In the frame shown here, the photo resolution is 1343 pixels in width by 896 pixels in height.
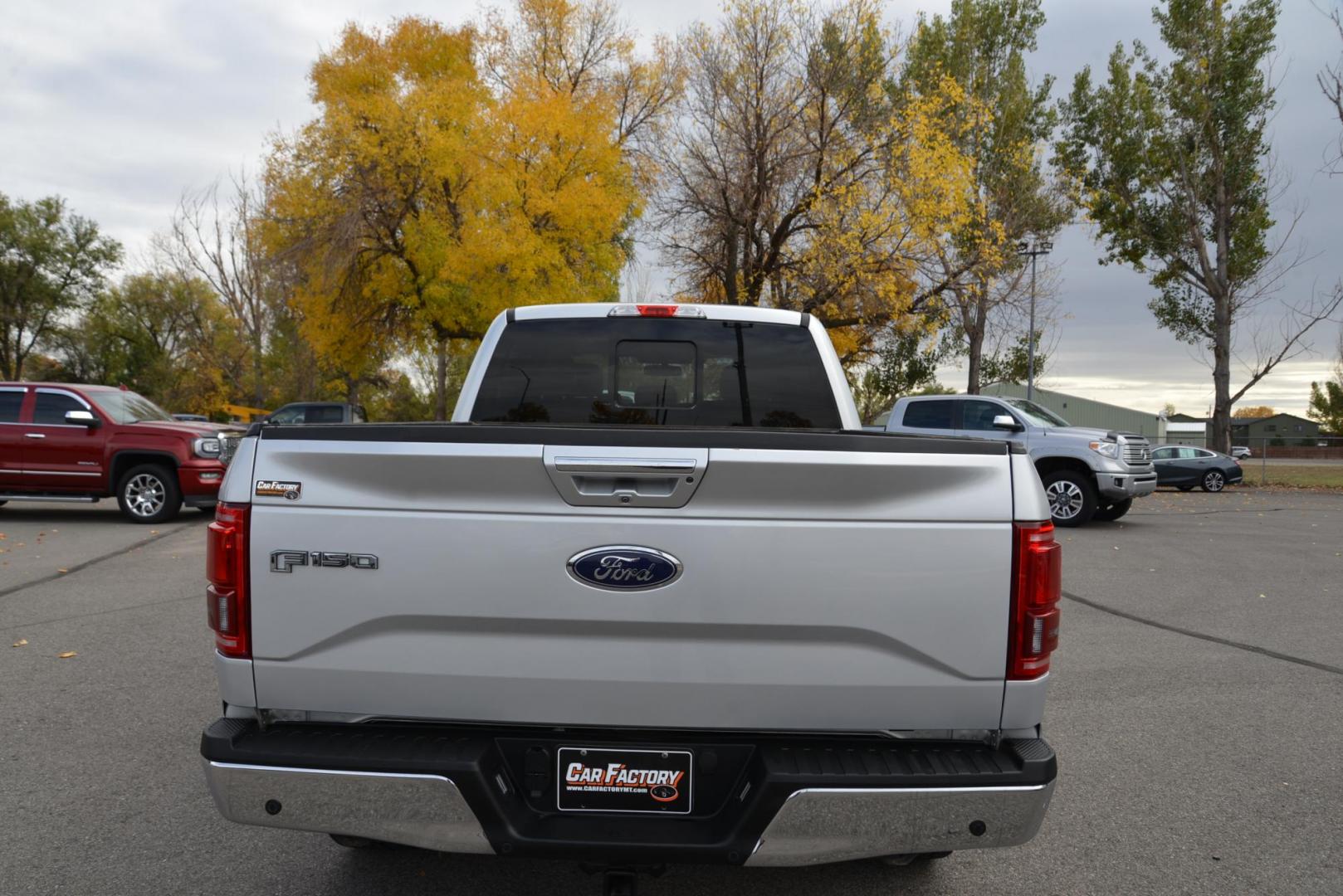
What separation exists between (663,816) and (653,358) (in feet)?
8.05

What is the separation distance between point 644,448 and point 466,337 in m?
28.6

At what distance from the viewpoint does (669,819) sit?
231 centimetres

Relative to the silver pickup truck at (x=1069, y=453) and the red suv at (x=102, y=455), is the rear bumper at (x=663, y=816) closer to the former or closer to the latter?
the silver pickup truck at (x=1069, y=453)

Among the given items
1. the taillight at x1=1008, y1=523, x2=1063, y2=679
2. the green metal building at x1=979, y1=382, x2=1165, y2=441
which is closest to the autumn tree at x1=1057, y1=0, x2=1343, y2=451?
the taillight at x1=1008, y1=523, x2=1063, y2=679

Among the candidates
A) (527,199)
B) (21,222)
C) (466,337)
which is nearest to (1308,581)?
(527,199)

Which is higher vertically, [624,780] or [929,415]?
[929,415]

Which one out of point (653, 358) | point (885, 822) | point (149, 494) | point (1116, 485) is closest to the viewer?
point (885, 822)

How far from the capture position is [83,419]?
42.5 ft

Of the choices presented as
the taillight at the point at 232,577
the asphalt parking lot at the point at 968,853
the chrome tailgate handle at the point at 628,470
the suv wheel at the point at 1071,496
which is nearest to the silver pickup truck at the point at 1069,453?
the suv wheel at the point at 1071,496

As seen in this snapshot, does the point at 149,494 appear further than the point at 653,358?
Yes

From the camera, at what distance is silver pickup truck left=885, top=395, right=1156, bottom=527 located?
46.6 ft

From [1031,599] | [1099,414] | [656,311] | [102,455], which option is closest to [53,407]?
[102,455]

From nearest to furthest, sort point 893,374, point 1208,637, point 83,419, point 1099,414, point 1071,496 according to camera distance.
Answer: point 1208,637
point 83,419
point 1071,496
point 893,374
point 1099,414

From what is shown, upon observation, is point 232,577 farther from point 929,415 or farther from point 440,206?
point 440,206
